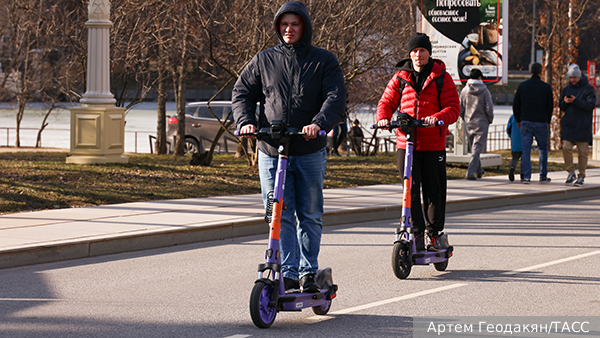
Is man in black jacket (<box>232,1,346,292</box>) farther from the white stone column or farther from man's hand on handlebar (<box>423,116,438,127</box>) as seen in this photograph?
the white stone column

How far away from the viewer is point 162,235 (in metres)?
8.84

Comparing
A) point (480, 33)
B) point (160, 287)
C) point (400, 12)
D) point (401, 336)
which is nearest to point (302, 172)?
point (401, 336)

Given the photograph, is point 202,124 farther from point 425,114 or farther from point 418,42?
point 418,42

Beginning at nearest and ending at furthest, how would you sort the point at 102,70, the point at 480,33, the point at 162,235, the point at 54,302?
1. the point at 54,302
2. the point at 162,235
3. the point at 102,70
4. the point at 480,33

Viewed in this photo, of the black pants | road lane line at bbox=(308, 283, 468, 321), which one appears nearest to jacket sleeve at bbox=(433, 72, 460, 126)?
the black pants

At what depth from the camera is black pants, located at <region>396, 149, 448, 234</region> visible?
23.9 feet

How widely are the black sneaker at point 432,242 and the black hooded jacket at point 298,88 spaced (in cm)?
216

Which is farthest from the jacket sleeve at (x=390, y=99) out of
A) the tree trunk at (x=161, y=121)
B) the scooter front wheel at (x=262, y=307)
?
the tree trunk at (x=161, y=121)

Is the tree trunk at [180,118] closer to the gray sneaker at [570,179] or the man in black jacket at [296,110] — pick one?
the gray sneaker at [570,179]

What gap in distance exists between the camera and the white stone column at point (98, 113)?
1501 cm

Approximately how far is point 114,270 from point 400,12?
640 inches

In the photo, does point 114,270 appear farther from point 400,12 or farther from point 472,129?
point 400,12

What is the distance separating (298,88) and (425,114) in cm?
210

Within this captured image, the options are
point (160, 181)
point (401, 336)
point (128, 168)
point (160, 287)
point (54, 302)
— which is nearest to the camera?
point (401, 336)
